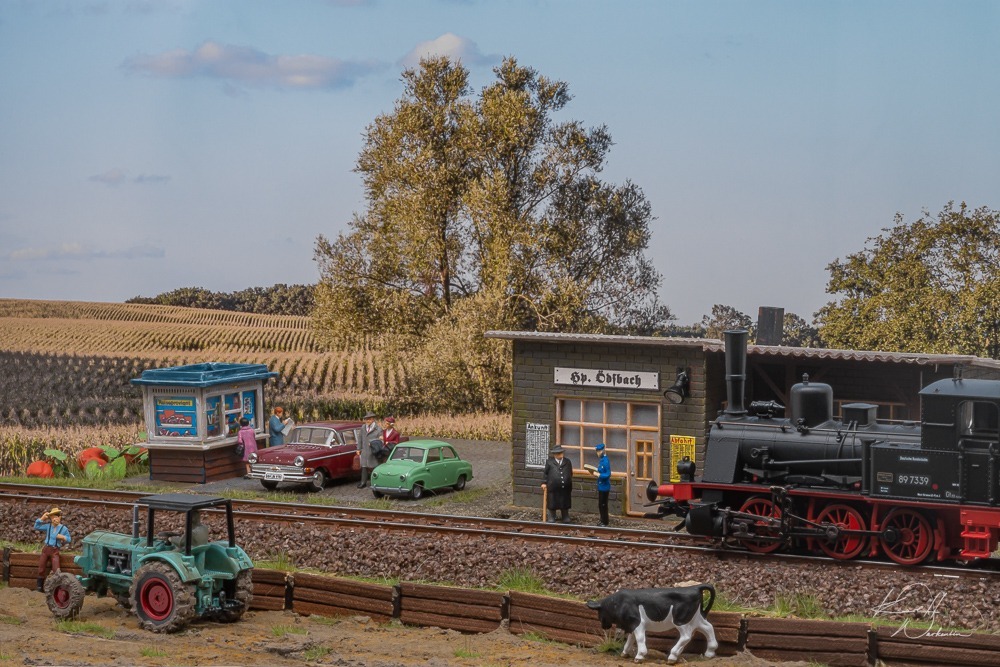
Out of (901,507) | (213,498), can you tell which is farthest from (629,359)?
(213,498)

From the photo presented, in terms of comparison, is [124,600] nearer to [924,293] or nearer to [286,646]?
[286,646]

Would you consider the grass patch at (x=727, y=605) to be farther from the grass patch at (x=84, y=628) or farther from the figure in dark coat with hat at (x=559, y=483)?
the grass patch at (x=84, y=628)

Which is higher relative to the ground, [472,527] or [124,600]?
[472,527]

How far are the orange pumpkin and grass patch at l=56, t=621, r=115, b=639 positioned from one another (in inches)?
577

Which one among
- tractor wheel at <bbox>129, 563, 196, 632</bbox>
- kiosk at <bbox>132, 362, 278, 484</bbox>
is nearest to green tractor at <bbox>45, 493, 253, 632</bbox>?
tractor wheel at <bbox>129, 563, 196, 632</bbox>

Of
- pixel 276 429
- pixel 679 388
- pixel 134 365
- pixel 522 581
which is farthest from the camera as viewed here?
pixel 134 365

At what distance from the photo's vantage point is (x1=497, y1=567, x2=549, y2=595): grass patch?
1695 centimetres

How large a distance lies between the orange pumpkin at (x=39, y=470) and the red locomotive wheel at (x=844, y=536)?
67.7 feet

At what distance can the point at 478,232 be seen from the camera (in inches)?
1654

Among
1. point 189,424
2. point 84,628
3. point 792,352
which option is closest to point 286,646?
point 84,628

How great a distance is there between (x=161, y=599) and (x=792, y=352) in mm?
13333

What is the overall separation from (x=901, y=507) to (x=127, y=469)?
20608mm

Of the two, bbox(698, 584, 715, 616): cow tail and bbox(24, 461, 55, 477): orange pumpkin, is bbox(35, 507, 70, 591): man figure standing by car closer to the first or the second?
bbox(698, 584, 715, 616): cow tail

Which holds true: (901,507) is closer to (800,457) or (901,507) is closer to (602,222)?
(800,457)
